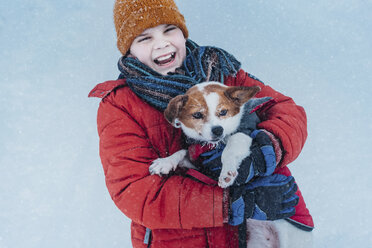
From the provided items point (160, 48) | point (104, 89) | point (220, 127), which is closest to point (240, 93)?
point (220, 127)

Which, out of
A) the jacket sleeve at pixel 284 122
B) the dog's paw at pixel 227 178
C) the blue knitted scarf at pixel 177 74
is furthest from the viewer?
the blue knitted scarf at pixel 177 74

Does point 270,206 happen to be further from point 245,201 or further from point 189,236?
point 189,236

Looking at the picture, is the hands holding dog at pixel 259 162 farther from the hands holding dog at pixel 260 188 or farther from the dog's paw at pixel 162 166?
the dog's paw at pixel 162 166

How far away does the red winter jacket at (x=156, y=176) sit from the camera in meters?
1.91

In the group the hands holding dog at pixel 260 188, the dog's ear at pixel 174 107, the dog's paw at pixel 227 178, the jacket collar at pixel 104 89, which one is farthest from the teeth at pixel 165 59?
the dog's paw at pixel 227 178

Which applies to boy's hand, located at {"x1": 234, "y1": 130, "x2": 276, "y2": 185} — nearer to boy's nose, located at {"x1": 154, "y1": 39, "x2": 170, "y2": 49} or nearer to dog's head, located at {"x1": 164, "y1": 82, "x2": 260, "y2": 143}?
dog's head, located at {"x1": 164, "y1": 82, "x2": 260, "y2": 143}

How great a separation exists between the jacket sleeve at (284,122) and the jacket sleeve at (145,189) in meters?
0.54

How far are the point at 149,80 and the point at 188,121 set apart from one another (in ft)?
1.35

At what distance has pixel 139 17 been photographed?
7.98 ft

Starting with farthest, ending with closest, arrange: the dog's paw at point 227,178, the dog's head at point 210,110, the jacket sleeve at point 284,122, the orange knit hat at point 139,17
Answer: the orange knit hat at point 139,17 < the dog's head at point 210,110 < the jacket sleeve at point 284,122 < the dog's paw at point 227,178

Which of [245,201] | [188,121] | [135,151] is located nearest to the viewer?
[245,201]

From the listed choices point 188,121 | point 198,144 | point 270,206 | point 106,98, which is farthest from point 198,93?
point 270,206

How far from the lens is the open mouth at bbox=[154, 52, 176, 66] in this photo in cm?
250

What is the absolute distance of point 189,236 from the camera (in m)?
2.17
